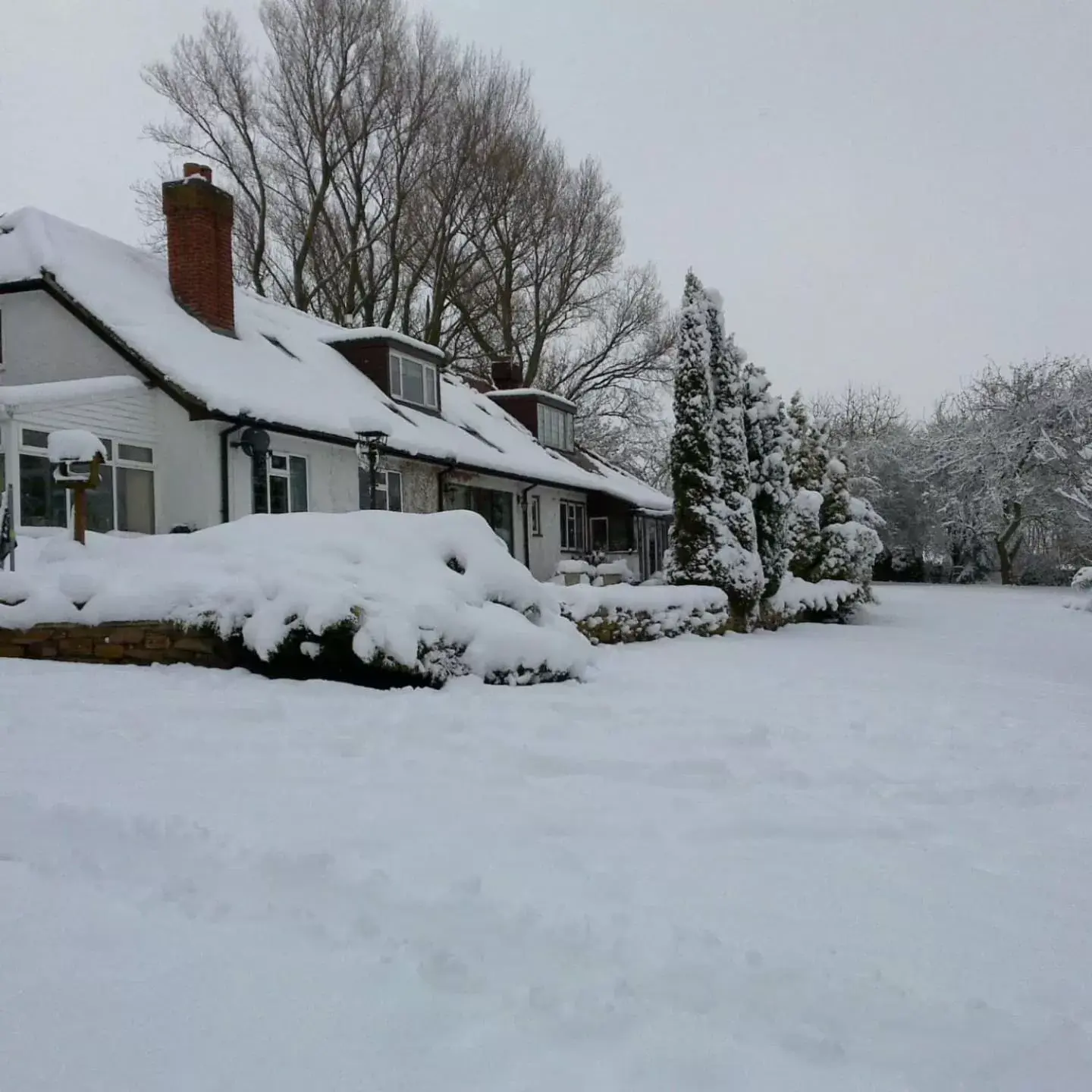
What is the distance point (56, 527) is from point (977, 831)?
12.0m

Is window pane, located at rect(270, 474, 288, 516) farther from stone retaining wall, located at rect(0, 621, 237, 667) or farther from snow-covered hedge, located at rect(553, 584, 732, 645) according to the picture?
stone retaining wall, located at rect(0, 621, 237, 667)

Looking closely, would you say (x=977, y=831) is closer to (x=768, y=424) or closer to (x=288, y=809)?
(x=288, y=809)

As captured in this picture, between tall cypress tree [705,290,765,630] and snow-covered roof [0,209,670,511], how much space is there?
4963 millimetres

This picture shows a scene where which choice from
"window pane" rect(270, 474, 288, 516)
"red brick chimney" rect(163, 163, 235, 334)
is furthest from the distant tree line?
"red brick chimney" rect(163, 163, 235, 334)

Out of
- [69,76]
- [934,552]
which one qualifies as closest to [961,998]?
[69,76]

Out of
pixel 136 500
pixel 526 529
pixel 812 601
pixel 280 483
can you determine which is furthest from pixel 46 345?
pixel 812 601

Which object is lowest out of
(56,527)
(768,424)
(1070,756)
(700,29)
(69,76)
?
(1070,756)

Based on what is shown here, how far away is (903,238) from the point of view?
1341 cm

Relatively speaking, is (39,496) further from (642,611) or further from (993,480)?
(993,480)

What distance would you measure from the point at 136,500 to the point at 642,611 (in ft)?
23.0

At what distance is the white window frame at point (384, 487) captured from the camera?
17359 mm

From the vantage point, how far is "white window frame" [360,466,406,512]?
17.4 m

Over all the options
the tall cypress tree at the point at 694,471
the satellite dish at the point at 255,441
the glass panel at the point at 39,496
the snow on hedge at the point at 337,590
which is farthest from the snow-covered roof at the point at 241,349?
the snow on hedge at the point at 337,590

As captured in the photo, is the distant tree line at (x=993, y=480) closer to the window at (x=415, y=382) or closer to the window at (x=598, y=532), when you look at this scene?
A: the window at (x=598, y=532)
